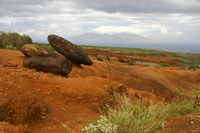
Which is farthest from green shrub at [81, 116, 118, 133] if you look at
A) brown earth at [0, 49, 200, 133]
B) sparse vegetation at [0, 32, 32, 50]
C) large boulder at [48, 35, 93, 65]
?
sparse vegetation at [0, 32, 32, 50]

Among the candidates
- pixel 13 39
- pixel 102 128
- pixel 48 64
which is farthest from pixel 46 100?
pixel 13 39

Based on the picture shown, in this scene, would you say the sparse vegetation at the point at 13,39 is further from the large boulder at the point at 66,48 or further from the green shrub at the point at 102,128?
the green shrub at the point at 102,128

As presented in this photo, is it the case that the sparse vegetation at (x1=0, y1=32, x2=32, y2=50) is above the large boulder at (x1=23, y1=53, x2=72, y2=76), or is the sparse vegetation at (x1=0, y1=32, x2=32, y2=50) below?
above

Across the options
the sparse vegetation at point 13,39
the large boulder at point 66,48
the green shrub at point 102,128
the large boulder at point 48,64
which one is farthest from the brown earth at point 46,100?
the sparse vegetation at point 13,39

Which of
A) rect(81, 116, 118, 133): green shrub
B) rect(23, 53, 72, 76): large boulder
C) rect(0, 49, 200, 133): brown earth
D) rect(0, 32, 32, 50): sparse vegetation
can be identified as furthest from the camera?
rect(0, 32, 32, 50): sparse vegetation

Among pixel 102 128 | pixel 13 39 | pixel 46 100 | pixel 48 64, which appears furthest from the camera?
pixel 13 39

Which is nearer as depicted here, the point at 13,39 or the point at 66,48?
the point at 66,48

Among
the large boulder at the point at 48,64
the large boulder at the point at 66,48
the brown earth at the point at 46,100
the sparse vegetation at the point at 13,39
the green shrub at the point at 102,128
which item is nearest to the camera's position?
the green shrub at the point at 102,128

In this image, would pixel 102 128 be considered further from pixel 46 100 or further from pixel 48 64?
pixel 48 64

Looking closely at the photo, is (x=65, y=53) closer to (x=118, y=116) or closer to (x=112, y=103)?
(x=112, y=103)

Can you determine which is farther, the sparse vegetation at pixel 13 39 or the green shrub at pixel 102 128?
the sparse vegetation at pixel 13 39

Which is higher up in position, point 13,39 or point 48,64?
point 13,39

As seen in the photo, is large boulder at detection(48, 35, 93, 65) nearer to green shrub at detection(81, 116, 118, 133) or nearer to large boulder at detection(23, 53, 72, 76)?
large boulder at detection(23, 53, 72, 76)

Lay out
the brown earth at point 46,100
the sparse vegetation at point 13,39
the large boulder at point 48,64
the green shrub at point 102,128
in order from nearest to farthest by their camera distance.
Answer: the green shrub at point 102,128
the brown earth at point 46,100
the large boulder at point 48,64
the sparse vegetation at point 13,39
